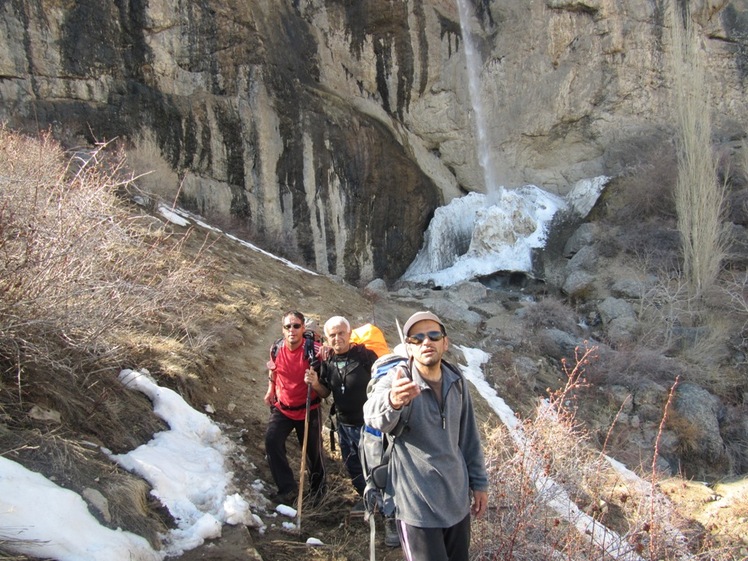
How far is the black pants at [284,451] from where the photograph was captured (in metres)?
3.77

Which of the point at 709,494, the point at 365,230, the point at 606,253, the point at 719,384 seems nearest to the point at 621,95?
the point at 606,253

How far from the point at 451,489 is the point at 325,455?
2381 mm

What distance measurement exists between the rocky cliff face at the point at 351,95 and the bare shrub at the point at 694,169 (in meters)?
0.66

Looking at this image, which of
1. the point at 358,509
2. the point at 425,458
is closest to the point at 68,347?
the point at 358,509

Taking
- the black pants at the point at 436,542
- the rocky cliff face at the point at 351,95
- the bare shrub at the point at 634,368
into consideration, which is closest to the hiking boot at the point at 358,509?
the black pants at the point at 436,542

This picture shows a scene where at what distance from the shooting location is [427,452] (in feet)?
7.69

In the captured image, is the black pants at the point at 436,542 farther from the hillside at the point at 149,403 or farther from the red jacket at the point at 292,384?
the red jacket at the point at 292,384

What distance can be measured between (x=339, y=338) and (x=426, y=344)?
4.05 feet

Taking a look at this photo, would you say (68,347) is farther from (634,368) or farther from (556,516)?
(634,368)

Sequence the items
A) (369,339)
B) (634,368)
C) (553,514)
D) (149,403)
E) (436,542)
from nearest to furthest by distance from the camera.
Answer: (436,542) < (369,339) < (149,403) < (553,514) < (634,368)

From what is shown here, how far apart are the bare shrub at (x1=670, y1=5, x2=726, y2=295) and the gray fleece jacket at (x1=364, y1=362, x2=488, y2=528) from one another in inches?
553

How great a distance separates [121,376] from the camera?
13.1 ft

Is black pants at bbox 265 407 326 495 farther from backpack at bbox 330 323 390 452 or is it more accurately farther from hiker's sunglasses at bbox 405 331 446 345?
hiker's sunglasses at bbox 405 331 446 345

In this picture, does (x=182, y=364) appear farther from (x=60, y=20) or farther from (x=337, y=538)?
(x=60, y=20)
